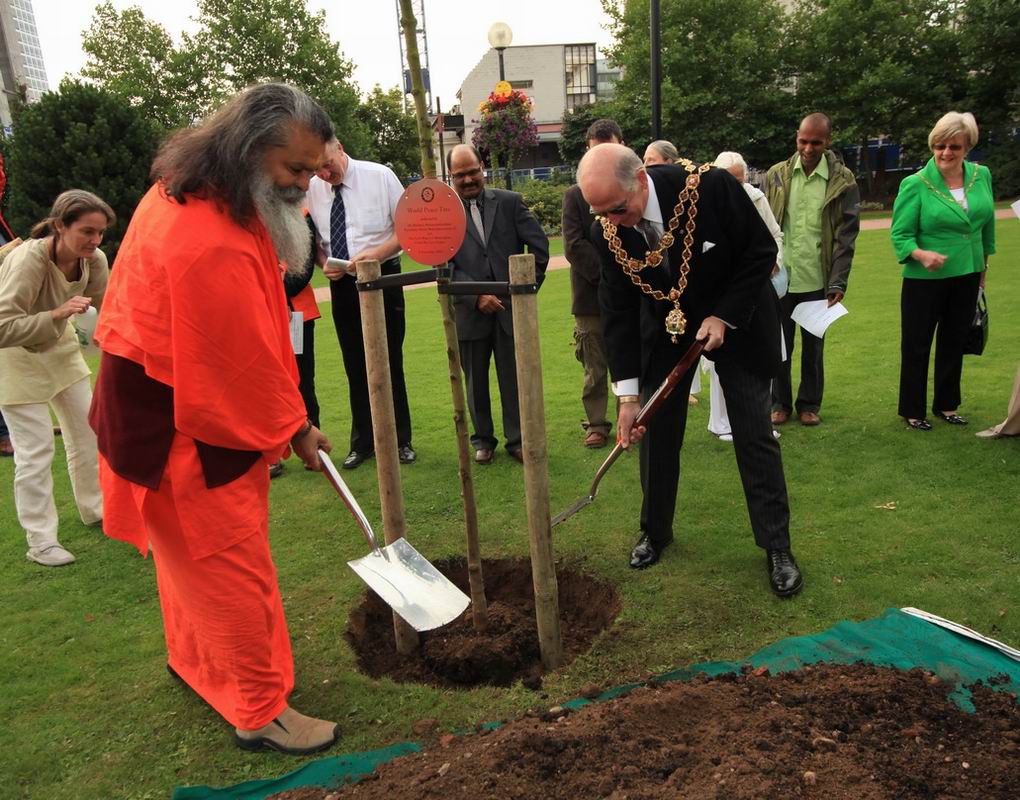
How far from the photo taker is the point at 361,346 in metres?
5.84

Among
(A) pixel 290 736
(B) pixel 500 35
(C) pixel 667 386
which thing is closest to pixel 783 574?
(C) pixel 667 386

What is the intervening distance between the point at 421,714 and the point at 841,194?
4.65 meters

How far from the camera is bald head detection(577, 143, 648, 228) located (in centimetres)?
311

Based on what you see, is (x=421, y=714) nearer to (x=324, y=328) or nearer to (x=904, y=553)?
(x=904, y=553)

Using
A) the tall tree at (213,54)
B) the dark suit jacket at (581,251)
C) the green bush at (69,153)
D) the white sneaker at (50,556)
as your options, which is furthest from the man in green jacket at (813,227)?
the tall tree at (213,54)

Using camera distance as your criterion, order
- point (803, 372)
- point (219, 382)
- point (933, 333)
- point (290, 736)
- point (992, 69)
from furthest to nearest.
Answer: point (992, 69), point (803, 372), point (933, 333), point (290, 736), point (219, 382)

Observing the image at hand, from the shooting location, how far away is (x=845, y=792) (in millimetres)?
2158

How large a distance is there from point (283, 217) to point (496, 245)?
307 cm

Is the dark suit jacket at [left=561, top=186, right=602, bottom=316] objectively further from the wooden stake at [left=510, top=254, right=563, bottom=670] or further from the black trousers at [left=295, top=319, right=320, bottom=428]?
the wooden stake at [left=510, top=254, right=563, bottom=670]

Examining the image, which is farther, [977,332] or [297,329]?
[977,332]

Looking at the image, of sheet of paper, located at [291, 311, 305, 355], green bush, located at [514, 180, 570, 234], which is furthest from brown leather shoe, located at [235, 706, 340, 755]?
green bush, located at [514, 180, 570, 234]

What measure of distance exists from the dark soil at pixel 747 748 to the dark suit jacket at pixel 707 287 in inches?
Result: 58.8

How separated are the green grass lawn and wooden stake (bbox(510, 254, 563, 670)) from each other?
189 mm

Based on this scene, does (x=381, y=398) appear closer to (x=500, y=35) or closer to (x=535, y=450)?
(x=535, y=450)
